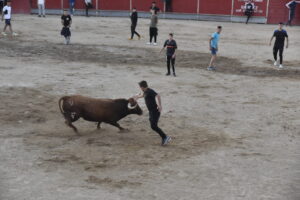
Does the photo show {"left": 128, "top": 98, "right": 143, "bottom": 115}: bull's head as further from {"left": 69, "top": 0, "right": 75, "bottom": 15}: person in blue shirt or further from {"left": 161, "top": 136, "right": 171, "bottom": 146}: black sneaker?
{"left": 69, "top": 0, "right": 75, "bottom": 15}: person in blue shirt

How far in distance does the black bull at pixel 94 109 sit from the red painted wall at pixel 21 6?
104 feet

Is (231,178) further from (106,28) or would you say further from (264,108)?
(106,28)

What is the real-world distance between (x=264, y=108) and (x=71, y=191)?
26.8 feet

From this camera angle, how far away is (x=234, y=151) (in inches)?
445

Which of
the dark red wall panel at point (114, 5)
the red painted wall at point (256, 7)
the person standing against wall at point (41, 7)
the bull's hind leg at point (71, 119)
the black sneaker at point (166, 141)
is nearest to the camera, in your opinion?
the black sneaker at point (166, 141)

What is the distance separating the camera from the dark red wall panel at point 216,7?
40500 millimetres

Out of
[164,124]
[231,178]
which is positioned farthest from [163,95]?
[231,178]

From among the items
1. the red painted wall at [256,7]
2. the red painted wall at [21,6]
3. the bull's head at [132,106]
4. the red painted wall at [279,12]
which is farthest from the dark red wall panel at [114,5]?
the bull's head at [132,106]

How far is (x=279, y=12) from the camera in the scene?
39.5 metres

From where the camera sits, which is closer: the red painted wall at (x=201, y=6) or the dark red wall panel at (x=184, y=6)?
the red painted wall at (x=201, y=6)

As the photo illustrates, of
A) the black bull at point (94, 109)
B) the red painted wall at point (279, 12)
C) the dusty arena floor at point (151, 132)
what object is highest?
the red painted wall at point (279, 12)

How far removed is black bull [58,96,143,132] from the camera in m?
12.1

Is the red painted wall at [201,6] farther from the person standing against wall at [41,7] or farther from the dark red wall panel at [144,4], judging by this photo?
the person standing against wall at [41,7]

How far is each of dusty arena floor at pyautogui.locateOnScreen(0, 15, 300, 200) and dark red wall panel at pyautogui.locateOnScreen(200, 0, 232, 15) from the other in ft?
52.4
